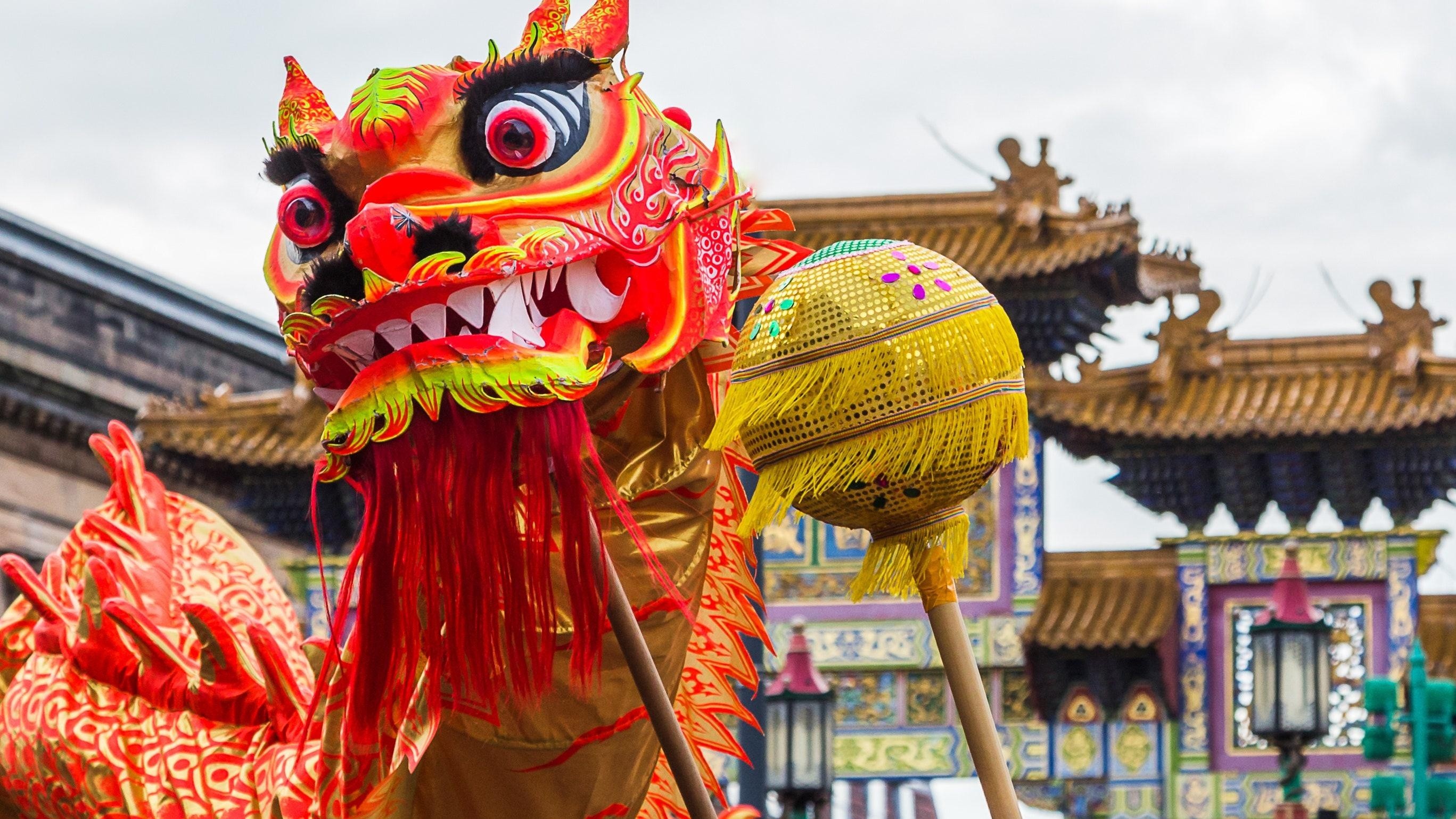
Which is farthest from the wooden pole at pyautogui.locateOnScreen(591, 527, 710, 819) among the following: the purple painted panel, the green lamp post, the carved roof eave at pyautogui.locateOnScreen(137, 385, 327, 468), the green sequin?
the carved roof eave at pyautogui.locateOnScreen(137, 385, 327, 468)

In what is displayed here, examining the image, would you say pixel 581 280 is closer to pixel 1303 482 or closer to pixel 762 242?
pixel 762 242

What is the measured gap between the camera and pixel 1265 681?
8695 millimetres

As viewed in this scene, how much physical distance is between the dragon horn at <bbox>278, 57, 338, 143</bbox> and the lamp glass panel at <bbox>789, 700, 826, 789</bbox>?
20.5 feet

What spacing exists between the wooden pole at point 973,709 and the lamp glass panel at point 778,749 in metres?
6.33

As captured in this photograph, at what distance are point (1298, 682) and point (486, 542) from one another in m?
6.36

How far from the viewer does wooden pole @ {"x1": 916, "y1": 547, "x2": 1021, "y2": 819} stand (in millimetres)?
2705

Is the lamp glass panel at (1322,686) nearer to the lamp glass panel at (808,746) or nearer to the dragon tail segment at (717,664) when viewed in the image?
the lamp glass panel at (808,746)

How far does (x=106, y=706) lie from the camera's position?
13.1 ft

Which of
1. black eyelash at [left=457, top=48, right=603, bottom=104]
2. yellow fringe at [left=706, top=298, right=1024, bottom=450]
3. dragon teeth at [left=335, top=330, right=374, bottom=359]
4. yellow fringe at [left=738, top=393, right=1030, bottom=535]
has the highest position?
black eyelash at [left=457, top=48, right=603, bottom=104]

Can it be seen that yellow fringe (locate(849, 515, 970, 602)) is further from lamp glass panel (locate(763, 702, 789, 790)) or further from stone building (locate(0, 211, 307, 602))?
stone building (locate(0, 211, 307, 602))

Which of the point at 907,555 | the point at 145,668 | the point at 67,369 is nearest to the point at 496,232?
the point at 907,555

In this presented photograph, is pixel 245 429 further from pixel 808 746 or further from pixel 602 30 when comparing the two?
pixel 602 30

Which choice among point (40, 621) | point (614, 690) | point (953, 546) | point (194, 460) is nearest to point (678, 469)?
point (614, 690)

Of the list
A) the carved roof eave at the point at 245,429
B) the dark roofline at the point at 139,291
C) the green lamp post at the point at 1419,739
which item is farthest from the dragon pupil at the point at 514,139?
the dark roofline at the point at 139,291
